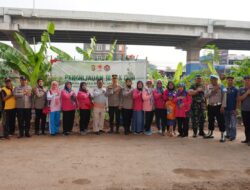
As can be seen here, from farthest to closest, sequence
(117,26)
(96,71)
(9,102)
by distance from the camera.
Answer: (117,26) < (96,71) < (9,102)

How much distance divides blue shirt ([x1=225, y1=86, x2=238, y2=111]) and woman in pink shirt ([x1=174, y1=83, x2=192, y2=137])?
99cm

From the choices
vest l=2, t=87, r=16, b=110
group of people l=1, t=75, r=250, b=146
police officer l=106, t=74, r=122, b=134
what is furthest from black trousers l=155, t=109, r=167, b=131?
vest l=2, t=87, r=16, b=110

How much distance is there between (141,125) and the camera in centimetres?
877

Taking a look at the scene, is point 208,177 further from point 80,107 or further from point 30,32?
point 30,32

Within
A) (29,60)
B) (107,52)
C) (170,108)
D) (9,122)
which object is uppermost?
(107,52)

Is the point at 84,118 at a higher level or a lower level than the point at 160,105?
lower

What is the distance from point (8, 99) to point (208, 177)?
215 inches

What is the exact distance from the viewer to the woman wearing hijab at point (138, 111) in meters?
8.56

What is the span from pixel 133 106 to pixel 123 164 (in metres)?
3.27

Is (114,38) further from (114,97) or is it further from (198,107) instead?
(198,107)

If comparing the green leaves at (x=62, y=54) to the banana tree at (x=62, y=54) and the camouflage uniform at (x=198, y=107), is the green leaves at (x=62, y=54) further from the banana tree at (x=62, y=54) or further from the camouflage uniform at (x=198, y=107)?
the camouflage uniform at (x=198, y=107)

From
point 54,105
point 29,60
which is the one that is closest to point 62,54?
A: point 29,60

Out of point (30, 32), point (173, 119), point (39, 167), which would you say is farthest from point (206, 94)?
point (30, 32)

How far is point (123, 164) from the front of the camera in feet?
18.4
